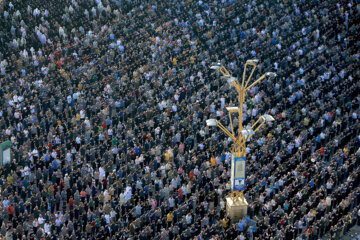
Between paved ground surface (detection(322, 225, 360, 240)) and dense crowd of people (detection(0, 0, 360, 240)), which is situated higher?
dense crowd of people (detection(0, 0, 360, 240))

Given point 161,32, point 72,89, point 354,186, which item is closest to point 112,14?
point 161,32

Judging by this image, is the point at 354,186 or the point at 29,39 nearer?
the point at 354,186

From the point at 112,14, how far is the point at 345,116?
2607cm

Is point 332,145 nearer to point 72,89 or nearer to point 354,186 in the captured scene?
point 354,186

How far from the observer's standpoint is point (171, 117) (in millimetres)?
65688

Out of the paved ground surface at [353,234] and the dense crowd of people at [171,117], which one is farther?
the dense crowd of people at [171,117]

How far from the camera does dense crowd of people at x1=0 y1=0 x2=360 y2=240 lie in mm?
54156

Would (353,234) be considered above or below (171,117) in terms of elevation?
below

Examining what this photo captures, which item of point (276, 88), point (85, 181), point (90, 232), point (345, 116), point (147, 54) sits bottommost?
point (90, 232)

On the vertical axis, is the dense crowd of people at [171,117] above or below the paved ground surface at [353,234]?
above

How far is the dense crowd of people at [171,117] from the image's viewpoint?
178ft

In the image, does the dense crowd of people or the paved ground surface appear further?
the dense crowd of people

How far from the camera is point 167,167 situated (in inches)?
2307

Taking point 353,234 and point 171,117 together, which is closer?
point 353,234
